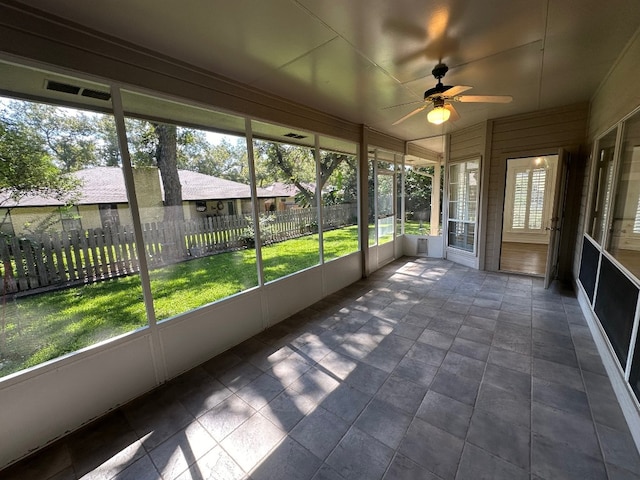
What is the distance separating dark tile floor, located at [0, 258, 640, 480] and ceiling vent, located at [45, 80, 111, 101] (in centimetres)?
233

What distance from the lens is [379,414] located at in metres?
1.89

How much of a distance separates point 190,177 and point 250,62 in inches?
45.3

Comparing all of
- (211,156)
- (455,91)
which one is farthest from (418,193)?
(211,156)

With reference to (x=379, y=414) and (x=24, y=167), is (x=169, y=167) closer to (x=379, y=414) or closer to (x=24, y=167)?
(x=24, y=167)

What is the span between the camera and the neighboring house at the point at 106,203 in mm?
1735

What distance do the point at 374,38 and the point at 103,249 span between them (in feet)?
8.60

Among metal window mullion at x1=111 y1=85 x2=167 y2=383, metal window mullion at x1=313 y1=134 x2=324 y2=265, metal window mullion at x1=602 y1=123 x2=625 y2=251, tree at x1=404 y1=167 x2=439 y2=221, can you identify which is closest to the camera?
metal window mullion at x1=111 y1=85 x2=167 y2=383

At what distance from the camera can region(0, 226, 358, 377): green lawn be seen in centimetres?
176

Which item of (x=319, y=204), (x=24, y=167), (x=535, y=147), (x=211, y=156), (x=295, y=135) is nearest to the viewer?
(x=24, y=167)

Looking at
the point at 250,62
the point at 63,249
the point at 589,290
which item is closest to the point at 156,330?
the point at 63,249

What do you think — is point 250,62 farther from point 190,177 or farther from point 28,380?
point 28,380

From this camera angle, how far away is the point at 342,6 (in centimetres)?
165

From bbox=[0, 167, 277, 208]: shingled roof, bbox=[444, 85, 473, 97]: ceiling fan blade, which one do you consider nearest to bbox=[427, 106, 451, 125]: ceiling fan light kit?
bbox=[444, 85, 473, 97]: ceiling fan blade

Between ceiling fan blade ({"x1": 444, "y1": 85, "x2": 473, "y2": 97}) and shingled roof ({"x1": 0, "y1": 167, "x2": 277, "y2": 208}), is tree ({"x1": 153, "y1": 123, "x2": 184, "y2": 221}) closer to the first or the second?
shingled roof ({"x1": 0, "y1": 167, "x2": 277, "y2": 208})
